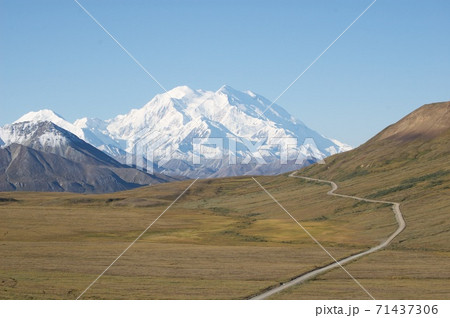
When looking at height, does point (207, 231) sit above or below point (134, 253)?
above

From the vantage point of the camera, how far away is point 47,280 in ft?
288

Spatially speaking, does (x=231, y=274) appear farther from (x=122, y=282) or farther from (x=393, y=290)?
(x=393, y=290)

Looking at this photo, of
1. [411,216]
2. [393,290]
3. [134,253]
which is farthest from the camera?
[411,216]

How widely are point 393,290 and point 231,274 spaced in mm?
23477

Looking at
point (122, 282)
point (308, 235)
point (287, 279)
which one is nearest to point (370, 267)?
point (287, 279)

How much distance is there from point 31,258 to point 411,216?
→ 318 feet

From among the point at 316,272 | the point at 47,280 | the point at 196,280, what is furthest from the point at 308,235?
the point at 47,280

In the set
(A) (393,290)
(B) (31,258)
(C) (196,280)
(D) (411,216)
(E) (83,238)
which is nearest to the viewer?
(A) (393,290)

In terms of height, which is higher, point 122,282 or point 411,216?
point 411,216

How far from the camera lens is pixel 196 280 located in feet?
299

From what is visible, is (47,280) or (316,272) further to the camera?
(316,272)
